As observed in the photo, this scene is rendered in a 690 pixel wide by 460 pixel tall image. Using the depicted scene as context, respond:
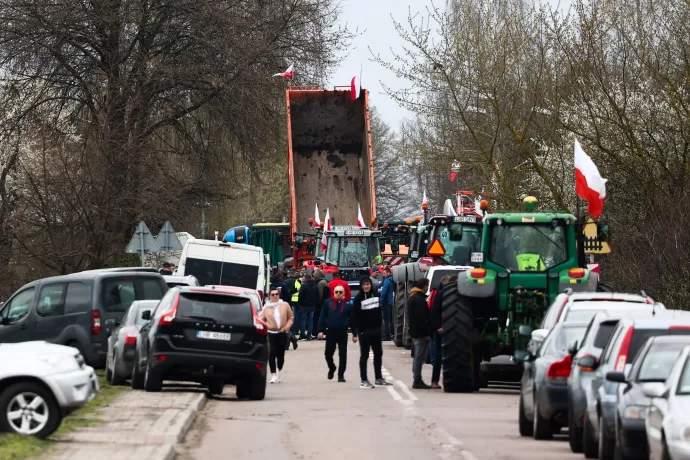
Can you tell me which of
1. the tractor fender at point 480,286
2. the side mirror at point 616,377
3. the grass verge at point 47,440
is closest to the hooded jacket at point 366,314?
the tractor fender at point 480,286

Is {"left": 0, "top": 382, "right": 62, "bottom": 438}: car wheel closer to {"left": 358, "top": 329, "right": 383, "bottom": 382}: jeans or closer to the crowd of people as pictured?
the crowd of people

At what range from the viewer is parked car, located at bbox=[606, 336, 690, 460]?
11.5 m

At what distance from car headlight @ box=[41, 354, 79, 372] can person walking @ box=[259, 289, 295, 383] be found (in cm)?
1005

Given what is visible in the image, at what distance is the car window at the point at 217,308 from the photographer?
68.0ft

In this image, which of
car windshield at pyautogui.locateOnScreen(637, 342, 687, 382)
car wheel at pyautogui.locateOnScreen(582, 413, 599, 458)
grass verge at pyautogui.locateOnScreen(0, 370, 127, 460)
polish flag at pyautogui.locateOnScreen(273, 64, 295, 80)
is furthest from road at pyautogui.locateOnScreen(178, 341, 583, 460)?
polish flag at pyautogui.locateOnScreen(273, 64, 295, 80)

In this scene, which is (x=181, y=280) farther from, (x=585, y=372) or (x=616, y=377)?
(x=616, y=377)

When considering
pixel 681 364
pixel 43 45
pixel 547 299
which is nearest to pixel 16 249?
pixel 43 45

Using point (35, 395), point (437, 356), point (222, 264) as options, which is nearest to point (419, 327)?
point (437, 356)

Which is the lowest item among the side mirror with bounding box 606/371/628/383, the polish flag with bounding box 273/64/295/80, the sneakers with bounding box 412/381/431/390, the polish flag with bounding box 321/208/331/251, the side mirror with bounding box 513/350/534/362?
the sneakers with bounding box 412/381/431/390

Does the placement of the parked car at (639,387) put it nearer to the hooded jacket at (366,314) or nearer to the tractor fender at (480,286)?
the tractor fender at (480,286)

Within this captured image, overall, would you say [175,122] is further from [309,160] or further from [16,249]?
[16,249]

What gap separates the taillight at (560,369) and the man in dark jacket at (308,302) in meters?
23.2

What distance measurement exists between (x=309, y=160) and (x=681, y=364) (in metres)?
34.9

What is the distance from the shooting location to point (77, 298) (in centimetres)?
2503
